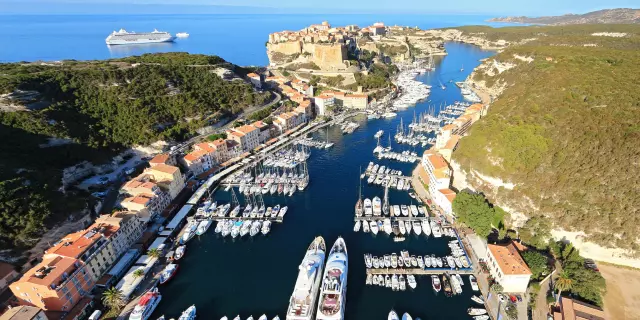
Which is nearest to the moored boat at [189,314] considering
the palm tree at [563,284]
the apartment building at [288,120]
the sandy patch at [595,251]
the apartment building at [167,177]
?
the apartment building at [167,177]

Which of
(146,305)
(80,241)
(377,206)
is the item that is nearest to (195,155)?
(80,241)

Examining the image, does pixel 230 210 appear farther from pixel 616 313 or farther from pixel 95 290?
pixel 616 313

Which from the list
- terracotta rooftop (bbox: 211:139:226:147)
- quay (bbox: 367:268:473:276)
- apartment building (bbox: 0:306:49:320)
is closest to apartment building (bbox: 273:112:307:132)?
terracotta rooftop (bbox: 211:139:226:147)

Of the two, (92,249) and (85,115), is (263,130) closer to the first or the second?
(85,115)

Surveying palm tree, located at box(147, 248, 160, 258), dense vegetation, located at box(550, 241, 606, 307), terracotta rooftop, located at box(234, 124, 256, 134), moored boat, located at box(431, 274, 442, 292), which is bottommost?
moored boat, located at box(431, 274, 442, 292)

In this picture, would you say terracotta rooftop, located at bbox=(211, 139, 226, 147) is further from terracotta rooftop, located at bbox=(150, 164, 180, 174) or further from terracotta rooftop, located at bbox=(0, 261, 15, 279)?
terracotta rooftop, located at bbox=(0, 261, 15, 279)
